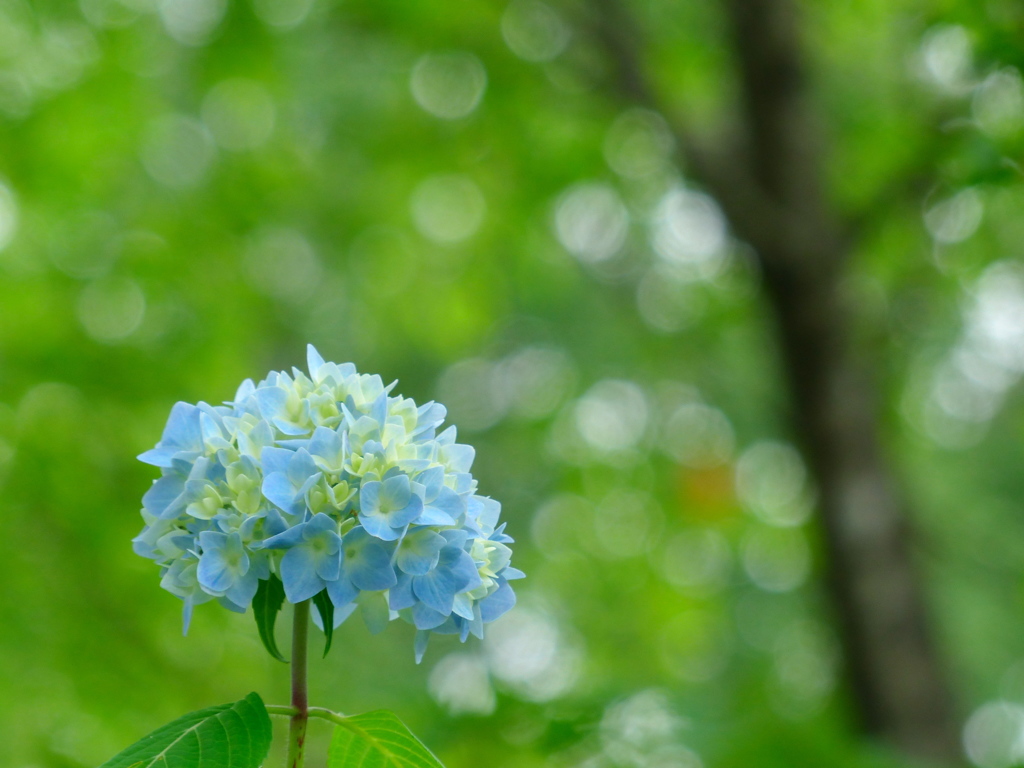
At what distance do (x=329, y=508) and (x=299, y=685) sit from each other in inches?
6.1

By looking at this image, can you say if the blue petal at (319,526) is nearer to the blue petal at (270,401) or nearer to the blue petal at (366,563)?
the blue petal at (366,563)

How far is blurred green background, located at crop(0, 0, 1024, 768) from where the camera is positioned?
134 inches

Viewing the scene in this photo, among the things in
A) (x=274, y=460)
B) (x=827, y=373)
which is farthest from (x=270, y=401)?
(x=827, y=373)

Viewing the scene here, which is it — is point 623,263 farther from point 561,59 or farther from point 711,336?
point 561,59

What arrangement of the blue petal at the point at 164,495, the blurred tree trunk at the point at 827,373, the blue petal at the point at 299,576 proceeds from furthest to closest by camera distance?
the blurred tree trunk at the point at 827,373 < the blue petal at the point at 164,495 < the blue petal at the point at 299,576

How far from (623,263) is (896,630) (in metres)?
4.51

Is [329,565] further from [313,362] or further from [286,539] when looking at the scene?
[313,362]

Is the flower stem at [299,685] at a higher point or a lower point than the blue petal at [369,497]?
lower

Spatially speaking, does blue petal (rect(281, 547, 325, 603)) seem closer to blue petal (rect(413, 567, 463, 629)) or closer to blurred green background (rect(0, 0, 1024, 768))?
blue petal (rect(413, 567, 463, 629))

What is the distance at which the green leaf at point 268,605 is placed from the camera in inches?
32.7

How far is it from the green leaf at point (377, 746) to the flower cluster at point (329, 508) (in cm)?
8

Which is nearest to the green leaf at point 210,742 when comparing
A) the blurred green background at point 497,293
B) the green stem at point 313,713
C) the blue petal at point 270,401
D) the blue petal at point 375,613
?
the green stem at point 313,713

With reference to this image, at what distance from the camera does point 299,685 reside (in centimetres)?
81

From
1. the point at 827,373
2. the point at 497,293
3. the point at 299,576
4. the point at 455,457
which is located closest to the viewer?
the point at 299,576
